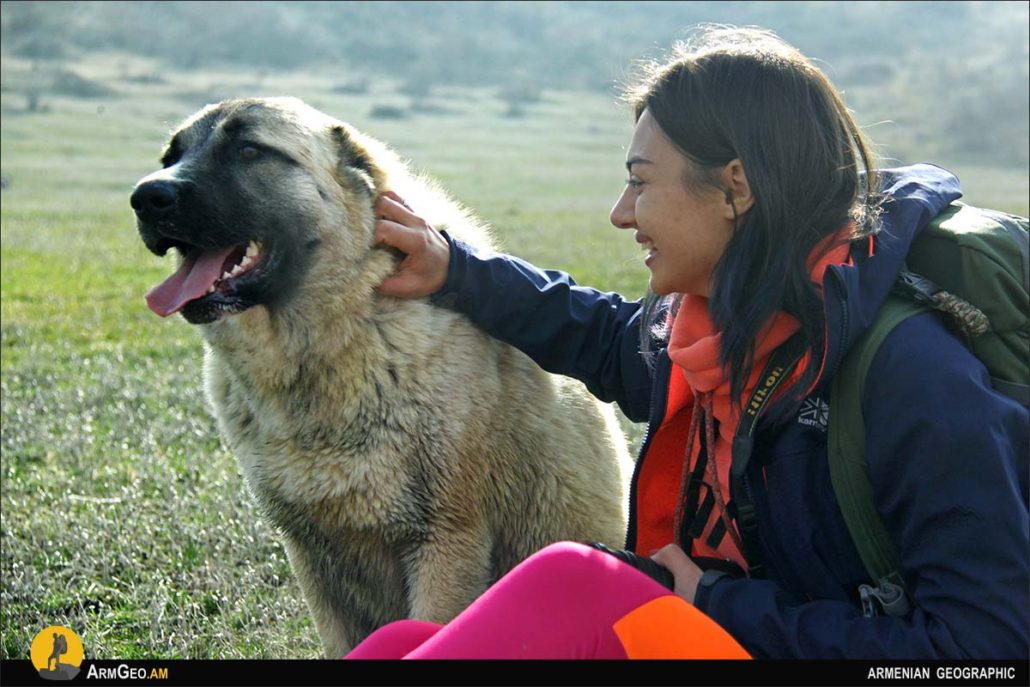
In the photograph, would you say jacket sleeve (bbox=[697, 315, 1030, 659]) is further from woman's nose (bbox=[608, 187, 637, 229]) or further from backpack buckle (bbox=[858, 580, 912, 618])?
woman's nose (bbox=[608, 187, 637, 229])

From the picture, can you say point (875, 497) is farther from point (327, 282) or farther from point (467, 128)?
point (467, 128)

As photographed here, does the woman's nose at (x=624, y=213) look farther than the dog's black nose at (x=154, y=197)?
No

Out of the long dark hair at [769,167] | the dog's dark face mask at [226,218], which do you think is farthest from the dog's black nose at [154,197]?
the long dark hair at [769,167]

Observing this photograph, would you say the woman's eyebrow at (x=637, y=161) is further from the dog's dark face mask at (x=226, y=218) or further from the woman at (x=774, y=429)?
the dog's dark face mask at (x=226, y=218)

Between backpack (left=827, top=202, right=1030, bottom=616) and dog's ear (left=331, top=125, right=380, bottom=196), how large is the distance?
163 cm

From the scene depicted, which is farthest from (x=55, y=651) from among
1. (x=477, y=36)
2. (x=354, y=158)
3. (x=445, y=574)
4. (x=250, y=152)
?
(x=477, y=36)

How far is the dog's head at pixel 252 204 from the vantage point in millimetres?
3109

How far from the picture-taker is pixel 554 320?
3258 millimetres

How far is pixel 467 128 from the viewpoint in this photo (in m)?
29.7

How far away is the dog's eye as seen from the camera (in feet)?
10.7

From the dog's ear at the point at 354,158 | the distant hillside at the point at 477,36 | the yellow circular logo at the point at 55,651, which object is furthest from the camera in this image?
the distant hillside at the point at 477,36

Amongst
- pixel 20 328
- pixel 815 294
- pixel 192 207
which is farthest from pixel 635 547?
pixel 20 328

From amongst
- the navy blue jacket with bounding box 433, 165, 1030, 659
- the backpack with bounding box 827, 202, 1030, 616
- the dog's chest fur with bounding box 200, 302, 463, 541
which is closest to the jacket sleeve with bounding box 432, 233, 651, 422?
the dog's chest fur with bounding box 200, 302, 463, 541

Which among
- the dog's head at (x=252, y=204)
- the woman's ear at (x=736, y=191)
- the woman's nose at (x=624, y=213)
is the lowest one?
the dog's head at (x=252, y=204)
